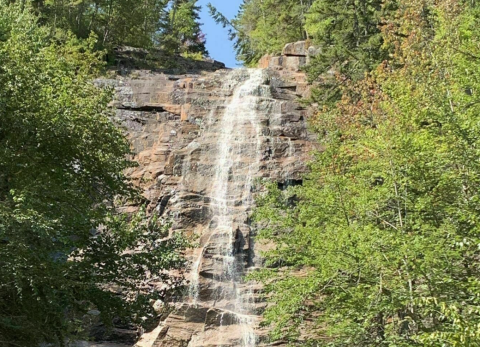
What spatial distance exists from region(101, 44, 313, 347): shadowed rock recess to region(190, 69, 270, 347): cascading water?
0.03m

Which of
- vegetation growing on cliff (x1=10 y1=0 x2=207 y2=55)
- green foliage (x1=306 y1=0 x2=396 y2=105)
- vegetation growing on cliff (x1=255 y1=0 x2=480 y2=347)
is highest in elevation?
vegetation growing on cliff (x1=10 y1=0 x2=207 y2=55)

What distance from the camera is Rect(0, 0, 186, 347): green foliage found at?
8.37 meters

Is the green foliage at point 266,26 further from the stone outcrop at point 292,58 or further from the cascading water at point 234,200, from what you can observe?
the cascading water at point 234,200

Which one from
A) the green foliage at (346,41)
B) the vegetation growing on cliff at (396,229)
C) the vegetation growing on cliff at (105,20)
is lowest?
the vegetation growing on cliff at (396,229)

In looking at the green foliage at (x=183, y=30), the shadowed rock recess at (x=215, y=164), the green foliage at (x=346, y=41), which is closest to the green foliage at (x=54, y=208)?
the shadowed rock recess at (x=215, y=164)

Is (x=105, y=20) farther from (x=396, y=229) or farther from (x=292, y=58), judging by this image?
(x=396, y=229)

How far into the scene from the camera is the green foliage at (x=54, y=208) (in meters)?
8.37

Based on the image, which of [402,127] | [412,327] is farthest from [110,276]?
[402,127]

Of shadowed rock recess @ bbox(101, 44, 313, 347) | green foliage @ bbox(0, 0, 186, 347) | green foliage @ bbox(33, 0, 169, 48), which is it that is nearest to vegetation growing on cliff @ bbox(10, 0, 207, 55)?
green foliage @ bbox(33, 0, 169, 48)

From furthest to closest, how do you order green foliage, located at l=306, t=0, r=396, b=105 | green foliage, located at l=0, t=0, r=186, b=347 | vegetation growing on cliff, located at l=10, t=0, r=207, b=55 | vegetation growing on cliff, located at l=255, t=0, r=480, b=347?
vegetation growing on cliff, located at l=10, t=0, r=207, b=55, green foliage, located at l=306, t=0, r=396, b=105, green foliage, located at l=0, t=0, r=186, b=347, vegetation growing on cliff, located at l=255, t=0, r=480, b=347

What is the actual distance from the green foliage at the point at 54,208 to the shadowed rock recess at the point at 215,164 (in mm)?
2920

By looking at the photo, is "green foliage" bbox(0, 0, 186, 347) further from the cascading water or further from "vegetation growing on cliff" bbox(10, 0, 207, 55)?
"vegetation growing on cliff" bbox(10, 0, 207, 55)

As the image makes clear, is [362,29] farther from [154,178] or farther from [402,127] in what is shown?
[402,127]

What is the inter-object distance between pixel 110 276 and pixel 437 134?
7.01 meters
